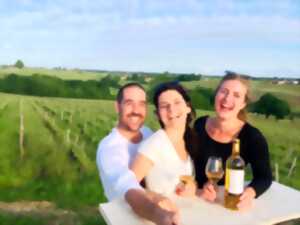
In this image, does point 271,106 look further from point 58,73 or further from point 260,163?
point 260,163

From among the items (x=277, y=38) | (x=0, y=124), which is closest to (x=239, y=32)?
(x=277, y=38)

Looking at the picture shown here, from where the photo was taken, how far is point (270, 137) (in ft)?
13.7

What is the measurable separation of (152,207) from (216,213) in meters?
0.33

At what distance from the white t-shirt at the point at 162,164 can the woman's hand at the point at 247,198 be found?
0.89 feet

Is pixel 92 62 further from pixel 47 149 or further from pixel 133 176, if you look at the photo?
pixel 133 176

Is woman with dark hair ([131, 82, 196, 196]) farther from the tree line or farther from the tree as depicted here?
the tree

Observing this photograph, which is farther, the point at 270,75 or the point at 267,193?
the point at 270,75

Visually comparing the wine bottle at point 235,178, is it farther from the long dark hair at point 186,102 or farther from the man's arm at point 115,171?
the man's arm at point 115,171

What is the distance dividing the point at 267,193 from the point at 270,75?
2.14 metres

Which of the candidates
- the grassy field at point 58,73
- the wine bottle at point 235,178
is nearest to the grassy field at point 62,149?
the grassy field at point 58,73

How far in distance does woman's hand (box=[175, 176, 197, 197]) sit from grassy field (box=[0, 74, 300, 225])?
2164mm

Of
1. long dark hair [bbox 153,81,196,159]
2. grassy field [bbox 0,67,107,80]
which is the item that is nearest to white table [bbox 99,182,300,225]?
long dark hair [bbox 153,81,196,159]

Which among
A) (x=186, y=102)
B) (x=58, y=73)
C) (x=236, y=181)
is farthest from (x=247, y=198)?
(x=58, y=73)

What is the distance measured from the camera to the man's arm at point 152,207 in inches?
54.8
